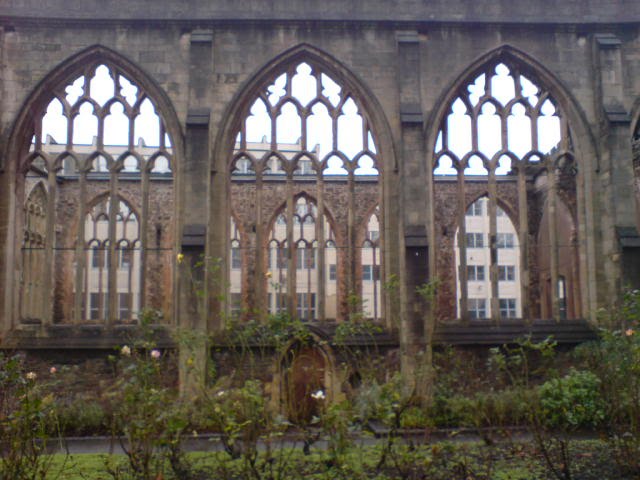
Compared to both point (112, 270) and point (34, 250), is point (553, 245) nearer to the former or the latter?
point (112, 270)

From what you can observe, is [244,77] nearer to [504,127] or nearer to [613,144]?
[504,127]

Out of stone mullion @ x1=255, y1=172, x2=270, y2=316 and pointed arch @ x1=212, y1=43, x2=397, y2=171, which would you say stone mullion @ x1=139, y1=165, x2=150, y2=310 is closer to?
pointed arch @ x1=212, y1=43, x2=397, y2=171

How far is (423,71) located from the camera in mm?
12547

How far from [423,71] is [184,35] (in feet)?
13.6

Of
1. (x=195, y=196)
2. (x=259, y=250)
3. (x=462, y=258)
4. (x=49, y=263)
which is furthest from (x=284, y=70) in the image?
(x=49, y=263)

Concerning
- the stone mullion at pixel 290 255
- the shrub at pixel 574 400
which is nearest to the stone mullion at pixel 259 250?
the stone mullion at pixel 290 255

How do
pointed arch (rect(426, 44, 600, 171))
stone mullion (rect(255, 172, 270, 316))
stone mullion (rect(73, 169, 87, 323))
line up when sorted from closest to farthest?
stone mullion (rect(255, 172, 270, 316)), stone mullion (rect(73, 169, 87, 323)), pointed arch (rect(426, 44, 600, 171))

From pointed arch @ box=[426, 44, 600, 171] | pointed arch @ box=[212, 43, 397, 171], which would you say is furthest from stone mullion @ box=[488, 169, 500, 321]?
pointed arch @ box=[212, 43, 397, 171]

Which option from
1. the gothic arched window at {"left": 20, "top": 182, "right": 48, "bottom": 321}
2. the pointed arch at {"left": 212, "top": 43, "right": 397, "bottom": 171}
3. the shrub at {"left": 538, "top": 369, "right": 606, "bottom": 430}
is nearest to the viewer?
the shrub at {"left": 538, "top": 369, "right": 606, "bottom": 430}

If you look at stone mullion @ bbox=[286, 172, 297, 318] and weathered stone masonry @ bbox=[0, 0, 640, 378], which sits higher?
weathered stone masonry @ bbox=[0, 0, 640, 378]

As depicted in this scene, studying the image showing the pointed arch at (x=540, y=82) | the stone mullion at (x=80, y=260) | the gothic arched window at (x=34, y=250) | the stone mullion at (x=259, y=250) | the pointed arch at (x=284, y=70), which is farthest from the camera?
the gothic arched window at (x=34, y=250)

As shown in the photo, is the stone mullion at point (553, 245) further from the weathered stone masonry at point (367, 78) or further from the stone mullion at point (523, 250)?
the stone mullion at point (523, 250)

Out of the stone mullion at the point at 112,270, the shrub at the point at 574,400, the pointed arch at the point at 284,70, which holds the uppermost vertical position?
the pointed arch at the point at 284,70

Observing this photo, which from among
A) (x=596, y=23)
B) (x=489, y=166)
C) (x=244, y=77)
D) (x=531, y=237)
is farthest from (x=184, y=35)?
(x=531, y=237)
